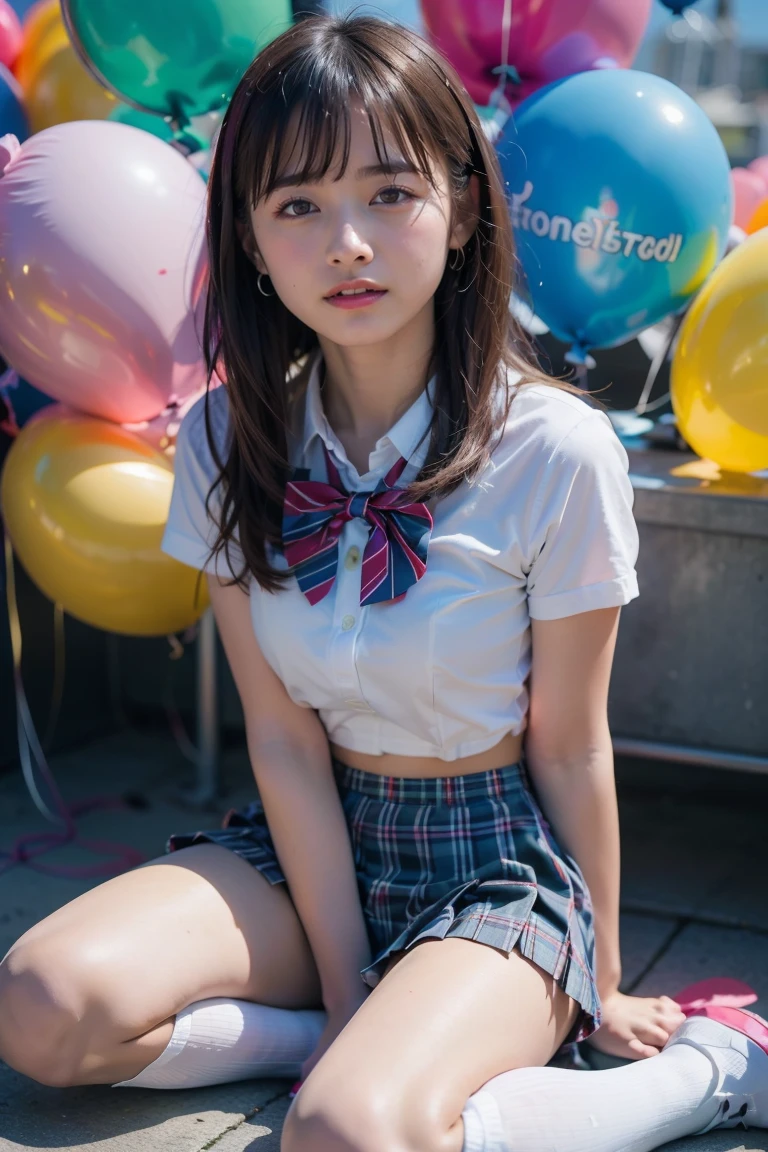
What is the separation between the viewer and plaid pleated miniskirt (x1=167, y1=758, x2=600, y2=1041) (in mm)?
1741

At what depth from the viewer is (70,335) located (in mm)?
2152

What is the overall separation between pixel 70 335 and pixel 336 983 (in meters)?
1.13

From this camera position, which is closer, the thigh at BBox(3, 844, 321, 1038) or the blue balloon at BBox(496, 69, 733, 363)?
the thigh at BBox(3, 844, 321, 1038)

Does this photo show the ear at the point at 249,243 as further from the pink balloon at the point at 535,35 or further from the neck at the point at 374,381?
the pink balloon at the point at 535,35

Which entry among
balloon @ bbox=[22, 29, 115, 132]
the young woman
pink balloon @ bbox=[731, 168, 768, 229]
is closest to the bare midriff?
the young woman

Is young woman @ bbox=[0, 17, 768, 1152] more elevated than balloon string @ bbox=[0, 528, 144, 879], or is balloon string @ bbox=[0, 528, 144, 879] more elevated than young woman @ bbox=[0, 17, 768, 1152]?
young woman @ bbox=[0, 17, 768, 1152]

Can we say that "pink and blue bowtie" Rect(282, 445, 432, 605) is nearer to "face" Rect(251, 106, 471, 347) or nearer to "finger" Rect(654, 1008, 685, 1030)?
"face" Rect(251, 106, 471, 347)

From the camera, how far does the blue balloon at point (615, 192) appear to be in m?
2.17

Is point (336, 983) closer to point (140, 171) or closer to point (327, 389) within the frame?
point (327, 389)

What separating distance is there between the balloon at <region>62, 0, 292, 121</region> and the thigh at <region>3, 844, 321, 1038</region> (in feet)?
4.47

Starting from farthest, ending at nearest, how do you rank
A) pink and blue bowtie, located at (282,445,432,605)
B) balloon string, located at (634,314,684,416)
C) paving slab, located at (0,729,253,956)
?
balloon string, located at (634,314,684,416) → paving slab, located at (0,729,253,956) → pink and blue bowtie, located at (282,445,432,605)

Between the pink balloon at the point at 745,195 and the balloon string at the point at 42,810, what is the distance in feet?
6.67

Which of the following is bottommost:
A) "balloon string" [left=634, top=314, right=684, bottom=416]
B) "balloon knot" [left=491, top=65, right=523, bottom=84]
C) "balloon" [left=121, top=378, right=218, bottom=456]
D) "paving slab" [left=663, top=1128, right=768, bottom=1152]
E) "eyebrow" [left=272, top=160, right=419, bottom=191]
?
"paving slab" [left=663, top=1128, right=768, bottom=1152]

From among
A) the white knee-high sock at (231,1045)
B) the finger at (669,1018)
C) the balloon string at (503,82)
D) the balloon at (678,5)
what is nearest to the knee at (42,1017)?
the white knee-high sock at (231,1045)
